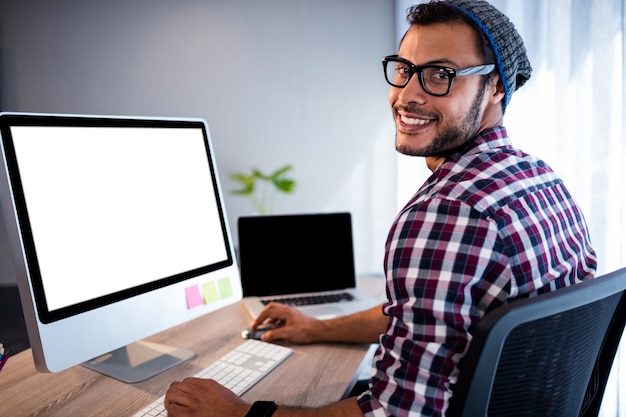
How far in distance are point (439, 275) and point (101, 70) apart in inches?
183

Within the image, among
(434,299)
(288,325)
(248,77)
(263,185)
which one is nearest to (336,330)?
(288,325)

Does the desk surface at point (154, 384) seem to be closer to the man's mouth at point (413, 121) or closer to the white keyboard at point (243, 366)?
the white keyboard at point (243, 366)

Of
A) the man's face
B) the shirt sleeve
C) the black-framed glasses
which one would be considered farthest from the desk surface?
the black-framed glasses

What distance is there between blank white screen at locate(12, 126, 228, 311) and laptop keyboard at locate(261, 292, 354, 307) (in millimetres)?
369

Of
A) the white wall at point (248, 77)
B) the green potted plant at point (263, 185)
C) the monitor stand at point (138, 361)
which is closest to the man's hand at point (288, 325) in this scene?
the monitor stand at point (138, 361)

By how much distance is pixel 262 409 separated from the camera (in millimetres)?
809

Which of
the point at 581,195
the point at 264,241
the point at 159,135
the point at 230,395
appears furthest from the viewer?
the point at 581,195

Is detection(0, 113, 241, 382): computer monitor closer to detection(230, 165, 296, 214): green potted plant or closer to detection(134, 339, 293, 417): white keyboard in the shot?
detection(134, 339, 293, 417): white keyboard

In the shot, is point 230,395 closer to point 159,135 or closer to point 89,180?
point 89,180

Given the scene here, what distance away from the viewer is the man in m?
0.72

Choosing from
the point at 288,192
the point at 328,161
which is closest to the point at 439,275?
the point at 288,192

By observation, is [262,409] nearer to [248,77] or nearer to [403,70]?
[403,70]

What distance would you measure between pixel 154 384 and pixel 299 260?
735mm

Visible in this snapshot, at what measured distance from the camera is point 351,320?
49.5 inches
